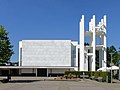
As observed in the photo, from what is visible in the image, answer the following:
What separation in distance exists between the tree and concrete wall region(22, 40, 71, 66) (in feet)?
142

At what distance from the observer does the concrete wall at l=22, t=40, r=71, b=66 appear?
288ft

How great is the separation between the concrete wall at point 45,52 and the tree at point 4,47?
43.1m

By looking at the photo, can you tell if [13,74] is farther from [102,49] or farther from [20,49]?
[102,49]

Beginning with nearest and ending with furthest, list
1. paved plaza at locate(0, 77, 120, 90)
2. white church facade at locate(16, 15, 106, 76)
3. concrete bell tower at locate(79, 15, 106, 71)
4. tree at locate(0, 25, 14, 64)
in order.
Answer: paved plaza at locate(0, 77, 120, 90) → tree at locate(0, 25, 14, 64) → concrete bell tower at locate(79, 15, 106, 71) → white church facade at locate(16, 15, 106, 76)

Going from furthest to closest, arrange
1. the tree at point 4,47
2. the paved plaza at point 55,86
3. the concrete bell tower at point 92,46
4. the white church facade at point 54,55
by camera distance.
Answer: the white church facade at point 54,55 → the concrete bell tower at point 92,46 → the tree at point 4,47 → the paved plaza at point 55,86

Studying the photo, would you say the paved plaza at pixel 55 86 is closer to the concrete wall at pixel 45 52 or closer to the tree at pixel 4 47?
the tree at pixel 4 47

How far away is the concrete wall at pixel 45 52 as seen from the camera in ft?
288

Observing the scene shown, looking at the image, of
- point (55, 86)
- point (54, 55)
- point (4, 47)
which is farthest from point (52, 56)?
point (55, 86)

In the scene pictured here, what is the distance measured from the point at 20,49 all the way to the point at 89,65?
2119cm

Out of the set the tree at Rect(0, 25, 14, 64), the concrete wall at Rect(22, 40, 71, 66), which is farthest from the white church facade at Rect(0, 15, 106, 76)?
the tree at Rect(0, 25, 14, 64)

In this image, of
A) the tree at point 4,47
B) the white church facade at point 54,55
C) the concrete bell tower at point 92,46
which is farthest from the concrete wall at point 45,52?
the tree at point 4,47

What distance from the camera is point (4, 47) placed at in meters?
43.9

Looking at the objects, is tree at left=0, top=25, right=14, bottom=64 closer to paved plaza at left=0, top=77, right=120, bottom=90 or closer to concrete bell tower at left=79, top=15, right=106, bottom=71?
paved plaza at left=0, top=77, right=120, bottom=90

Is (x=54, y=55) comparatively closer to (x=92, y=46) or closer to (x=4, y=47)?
(x=92, y=46)
